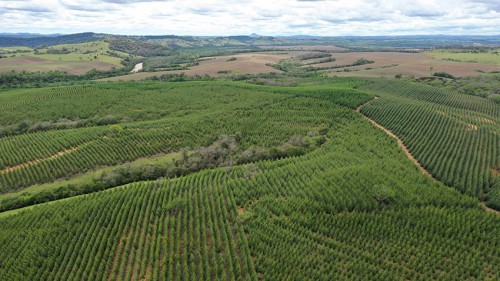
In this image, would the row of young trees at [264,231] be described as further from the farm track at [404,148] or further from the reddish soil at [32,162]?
the reddish soil at [32,162]

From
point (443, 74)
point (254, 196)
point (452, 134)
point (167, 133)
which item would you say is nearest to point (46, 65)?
point (167, 133)

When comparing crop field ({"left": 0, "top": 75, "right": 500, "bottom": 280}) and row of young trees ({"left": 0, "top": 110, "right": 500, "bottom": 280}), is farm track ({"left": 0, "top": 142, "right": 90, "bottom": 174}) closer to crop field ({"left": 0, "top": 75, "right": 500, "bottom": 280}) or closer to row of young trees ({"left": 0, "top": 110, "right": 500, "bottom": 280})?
crop field ({"left": 0, "top": 75, "right": 500, "bottom": 280})

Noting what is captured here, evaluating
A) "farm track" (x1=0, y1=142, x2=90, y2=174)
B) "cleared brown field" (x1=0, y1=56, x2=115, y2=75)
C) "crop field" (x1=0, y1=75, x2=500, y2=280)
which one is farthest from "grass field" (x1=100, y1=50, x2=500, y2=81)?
"farm track" (x1=0, y1=142, x2=90, y2=174)

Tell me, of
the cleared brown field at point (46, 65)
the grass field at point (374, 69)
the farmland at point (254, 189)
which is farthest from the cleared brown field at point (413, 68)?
the cleared brown field at point (46, 65)

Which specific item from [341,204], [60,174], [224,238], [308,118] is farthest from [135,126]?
[341,204]

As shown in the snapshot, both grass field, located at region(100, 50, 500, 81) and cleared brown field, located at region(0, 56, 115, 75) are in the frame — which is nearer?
grass field, located at region(100, 50, 500, 81)

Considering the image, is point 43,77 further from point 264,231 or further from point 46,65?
point 264,231
